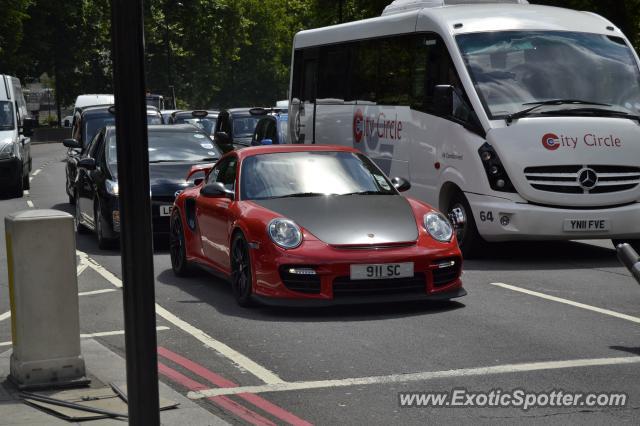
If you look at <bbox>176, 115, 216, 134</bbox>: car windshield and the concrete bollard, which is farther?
<bbox>176, 115, 216, 134</bbox>: car windshield

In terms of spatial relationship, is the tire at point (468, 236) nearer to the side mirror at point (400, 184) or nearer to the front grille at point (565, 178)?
the front grille at point (565, 178)

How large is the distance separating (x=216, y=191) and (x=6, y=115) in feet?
56.3

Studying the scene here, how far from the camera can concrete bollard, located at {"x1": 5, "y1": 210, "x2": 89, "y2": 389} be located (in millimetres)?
7145

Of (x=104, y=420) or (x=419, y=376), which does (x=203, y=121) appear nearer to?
(x=419, y=376)

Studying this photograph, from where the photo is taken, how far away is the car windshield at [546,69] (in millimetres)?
14137

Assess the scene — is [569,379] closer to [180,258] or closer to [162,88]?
[180,258]

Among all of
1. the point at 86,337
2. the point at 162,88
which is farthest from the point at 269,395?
the point at 162,88

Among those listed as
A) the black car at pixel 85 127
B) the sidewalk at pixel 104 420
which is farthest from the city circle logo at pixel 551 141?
the black car at pixel 85 127

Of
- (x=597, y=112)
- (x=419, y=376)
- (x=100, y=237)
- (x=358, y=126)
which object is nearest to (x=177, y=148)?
(x=100, y=237)

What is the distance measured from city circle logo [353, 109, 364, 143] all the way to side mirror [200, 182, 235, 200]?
7.10 metres

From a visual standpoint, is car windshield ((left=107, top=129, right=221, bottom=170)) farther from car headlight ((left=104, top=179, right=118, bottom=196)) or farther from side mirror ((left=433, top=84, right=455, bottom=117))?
side mirror ((left=433, top=84, right=455, bottom=117))

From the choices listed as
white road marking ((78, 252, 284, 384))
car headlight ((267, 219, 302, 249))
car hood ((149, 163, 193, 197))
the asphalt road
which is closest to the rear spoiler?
car hood ((149, 163, 193, 197))

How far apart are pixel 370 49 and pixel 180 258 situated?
21.6 ft

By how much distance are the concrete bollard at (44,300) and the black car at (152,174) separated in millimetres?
7766
